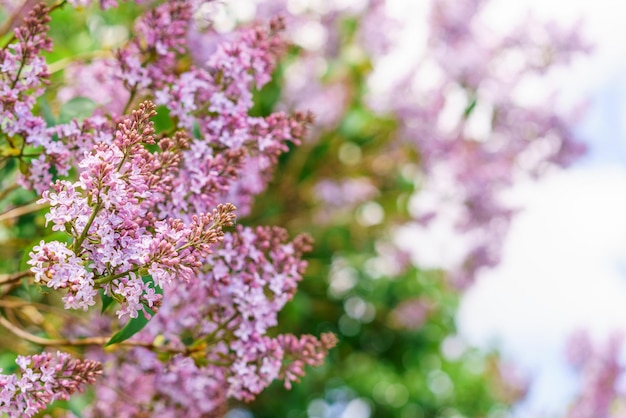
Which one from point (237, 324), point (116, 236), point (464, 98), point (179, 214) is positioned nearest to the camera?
point (116, 236)

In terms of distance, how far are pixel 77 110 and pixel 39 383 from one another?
2.14 ft

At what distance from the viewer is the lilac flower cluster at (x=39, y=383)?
4.25 ft

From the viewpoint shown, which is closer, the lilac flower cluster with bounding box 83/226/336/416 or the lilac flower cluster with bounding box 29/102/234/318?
the lilac flower cluster with bounding box 29/102/234/318

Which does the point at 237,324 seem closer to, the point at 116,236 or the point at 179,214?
the point at 179,214

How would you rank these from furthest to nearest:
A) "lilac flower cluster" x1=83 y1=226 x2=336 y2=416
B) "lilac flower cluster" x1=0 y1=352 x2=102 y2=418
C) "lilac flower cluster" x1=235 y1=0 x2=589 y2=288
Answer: "lilac flower cluster" x1=235 y1=0 x2=589 y2=288, "lilac flower cluster" x1=83 y1=226 x2=336 y2=416, "lilac flower cluster" x1=0 y1=352 x2=102 y2=418

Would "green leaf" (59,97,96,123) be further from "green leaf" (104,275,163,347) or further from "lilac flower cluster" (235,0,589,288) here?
"lilac flower cluster" (235,0,589,288)

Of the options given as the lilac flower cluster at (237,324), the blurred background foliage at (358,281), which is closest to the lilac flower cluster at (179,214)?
the lilac flower cluster at (237,324)

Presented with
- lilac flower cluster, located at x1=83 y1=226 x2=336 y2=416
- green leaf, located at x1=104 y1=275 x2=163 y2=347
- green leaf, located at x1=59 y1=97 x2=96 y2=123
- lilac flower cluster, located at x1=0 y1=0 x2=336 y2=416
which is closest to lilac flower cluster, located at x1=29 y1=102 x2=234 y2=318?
lilac flower cluster, located at x1=0 y1=0 x2=336 y2=416

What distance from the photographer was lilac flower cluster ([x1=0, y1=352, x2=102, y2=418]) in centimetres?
130

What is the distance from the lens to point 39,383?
132 cm

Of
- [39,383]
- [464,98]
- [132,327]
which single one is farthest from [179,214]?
[464,98]

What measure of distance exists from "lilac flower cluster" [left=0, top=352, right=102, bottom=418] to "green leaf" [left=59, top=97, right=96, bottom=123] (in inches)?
22.5

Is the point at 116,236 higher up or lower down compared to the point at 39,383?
higher up

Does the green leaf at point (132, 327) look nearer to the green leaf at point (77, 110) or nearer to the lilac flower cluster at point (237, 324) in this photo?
the lilac flower cluster at point (237, 324)
